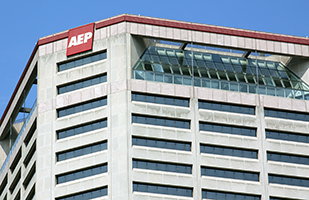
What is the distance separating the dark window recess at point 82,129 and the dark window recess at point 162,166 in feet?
21.3

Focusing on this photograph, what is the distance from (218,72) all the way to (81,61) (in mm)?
17355

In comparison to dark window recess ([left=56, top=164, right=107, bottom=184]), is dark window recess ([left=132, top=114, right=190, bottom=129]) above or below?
above

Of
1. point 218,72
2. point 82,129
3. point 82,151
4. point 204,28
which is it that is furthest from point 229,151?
point 82,129

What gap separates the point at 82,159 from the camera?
9631 cm

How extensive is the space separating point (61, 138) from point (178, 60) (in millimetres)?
17848

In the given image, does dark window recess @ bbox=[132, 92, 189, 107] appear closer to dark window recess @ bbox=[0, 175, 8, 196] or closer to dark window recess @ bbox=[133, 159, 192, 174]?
dark window recess @ bbox=[133, 159, 192, 174]

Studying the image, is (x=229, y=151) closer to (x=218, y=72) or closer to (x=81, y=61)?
(x=218, y=72)

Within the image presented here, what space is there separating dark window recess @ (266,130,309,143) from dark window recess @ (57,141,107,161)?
2086cm

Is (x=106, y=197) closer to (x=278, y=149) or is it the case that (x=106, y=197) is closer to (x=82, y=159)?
(x=82, y=159)

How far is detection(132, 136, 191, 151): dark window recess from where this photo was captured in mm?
95500

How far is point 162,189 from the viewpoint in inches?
3703

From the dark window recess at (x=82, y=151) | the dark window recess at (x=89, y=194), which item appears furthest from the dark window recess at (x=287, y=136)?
the dark window recess at (x=89, y=194)

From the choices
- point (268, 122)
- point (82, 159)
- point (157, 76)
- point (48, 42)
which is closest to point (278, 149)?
point (268, 122)

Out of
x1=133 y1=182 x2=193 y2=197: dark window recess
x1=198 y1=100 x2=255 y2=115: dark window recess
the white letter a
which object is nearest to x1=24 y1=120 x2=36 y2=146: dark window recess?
the white letter a
